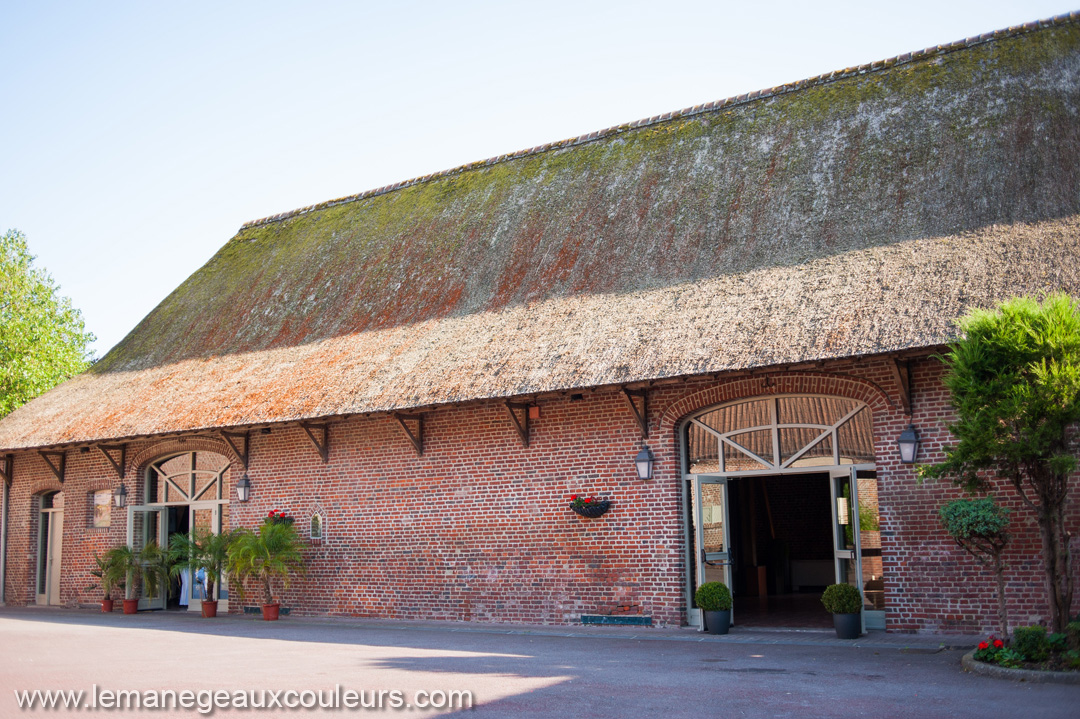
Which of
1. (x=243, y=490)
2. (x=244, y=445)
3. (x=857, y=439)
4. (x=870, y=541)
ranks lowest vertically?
(x=870, y=541)

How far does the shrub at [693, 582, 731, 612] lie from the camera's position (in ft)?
38.0

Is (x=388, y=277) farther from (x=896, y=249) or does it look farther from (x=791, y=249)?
(x=896, y=249)

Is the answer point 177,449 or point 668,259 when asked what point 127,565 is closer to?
point 177,449

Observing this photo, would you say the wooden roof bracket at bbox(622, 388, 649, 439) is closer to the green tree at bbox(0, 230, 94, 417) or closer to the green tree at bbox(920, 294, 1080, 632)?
the green tree at bbox(920, 294, 1080, 632)

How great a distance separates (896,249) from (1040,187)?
1778mm

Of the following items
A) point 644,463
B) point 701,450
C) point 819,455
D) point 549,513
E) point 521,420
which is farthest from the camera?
point 521,420

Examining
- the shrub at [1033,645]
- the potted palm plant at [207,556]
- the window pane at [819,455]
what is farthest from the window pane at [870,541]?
the potted palm plant at [207,556]

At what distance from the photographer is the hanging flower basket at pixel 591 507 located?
41.7 feet

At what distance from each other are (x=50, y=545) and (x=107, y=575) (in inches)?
133

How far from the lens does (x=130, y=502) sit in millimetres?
17859

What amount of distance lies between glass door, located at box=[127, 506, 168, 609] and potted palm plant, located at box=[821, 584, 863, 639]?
12.5 meters

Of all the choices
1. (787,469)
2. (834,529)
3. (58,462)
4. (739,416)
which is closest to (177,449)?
(58,462)

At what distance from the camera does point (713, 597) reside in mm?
11578

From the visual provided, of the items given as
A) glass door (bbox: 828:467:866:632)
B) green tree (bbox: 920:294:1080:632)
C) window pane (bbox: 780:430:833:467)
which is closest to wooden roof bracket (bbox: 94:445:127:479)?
window pane (bbox: 780:430:833:467)
